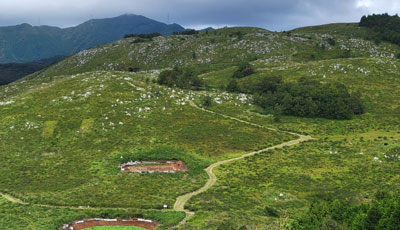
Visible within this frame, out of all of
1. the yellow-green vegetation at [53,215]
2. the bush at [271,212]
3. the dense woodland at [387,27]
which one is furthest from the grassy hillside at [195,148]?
the dense woodland at [387,27]

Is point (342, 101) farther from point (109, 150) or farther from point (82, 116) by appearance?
point (82, 116)

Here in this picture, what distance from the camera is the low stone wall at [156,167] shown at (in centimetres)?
5197

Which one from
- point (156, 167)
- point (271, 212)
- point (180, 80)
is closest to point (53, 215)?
point (156, 167)

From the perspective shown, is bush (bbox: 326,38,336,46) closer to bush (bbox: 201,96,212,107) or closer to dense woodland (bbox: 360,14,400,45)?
dense woodland (bbox: 360,14,400,45)

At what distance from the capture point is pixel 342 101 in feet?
260

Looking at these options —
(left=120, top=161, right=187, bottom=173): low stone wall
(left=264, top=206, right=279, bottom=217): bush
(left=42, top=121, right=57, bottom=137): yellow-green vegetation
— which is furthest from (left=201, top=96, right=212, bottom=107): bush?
(left=264, top=206, right=279, bottom=217): bush

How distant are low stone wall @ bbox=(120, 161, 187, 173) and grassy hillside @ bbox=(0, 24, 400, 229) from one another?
64.6 inches

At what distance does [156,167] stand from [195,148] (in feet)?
32.8

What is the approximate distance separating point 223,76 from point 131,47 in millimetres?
82547

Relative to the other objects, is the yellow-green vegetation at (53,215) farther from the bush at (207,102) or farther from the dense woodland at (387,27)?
the dense woodland at (387,27)

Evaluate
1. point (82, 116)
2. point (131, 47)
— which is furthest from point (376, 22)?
point (82, 116)

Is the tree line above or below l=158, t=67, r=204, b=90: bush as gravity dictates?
below

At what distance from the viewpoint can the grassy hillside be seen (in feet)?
132

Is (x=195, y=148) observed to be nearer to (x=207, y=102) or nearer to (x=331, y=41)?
(x=207, y=102)
